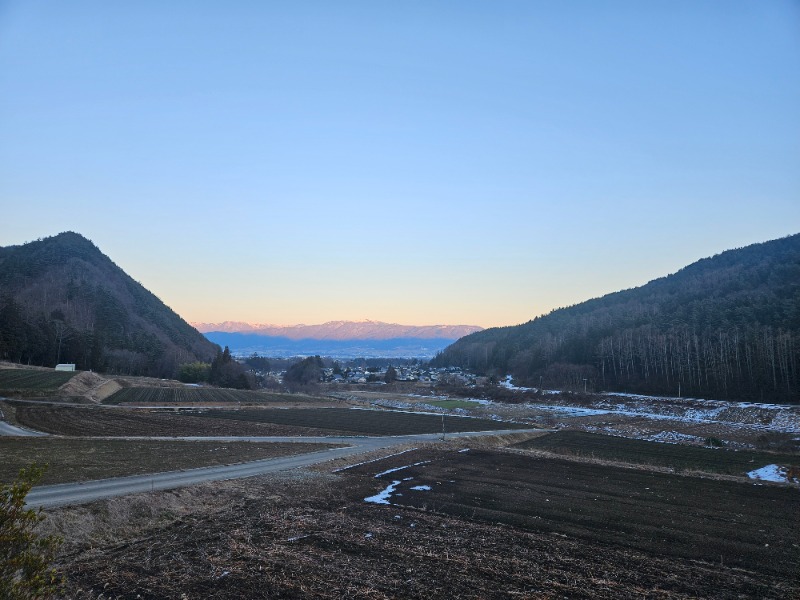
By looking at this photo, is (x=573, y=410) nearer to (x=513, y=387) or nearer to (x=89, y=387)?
(x=513, y=387)

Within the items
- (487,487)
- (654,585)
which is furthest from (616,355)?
(654,585)

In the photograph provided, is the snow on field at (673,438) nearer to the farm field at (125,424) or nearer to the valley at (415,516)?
the valley at (415,516)

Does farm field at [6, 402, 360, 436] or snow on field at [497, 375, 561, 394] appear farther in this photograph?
snow on field at [497, 375, 561, 394]

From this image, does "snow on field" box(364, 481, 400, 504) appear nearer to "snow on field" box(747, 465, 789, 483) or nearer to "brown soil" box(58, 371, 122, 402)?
"snow on field" box(747, 465, 789, 483)

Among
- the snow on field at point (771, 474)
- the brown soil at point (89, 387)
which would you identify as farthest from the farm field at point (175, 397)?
the snow on field at point (771, 474)

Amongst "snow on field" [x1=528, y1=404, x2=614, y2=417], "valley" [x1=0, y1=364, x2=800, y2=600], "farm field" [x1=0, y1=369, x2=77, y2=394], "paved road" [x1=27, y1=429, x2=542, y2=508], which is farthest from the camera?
"snow on field" [x1=528, y1=404, x2=614, y2=417]

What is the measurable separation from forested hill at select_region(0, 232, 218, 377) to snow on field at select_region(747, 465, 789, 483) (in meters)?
103

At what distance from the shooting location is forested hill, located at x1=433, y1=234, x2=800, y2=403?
3135 inches

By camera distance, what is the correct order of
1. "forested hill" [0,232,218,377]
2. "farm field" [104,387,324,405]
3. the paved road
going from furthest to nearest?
"forested hill" [0,232,218,377] → "farm field" [104,387,324,405] → the paved road

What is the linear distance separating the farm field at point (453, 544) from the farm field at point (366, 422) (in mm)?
28188

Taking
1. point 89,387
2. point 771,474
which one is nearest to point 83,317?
point 89,387

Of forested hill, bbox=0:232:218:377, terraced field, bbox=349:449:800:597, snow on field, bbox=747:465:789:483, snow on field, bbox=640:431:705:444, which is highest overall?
forested hill, bbox=0:232:218:377

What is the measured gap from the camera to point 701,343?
9881cm

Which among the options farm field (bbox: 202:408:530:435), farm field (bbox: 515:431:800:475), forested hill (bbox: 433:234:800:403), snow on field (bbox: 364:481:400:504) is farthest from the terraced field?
forested hill (bbox: 433:234:800:403)
